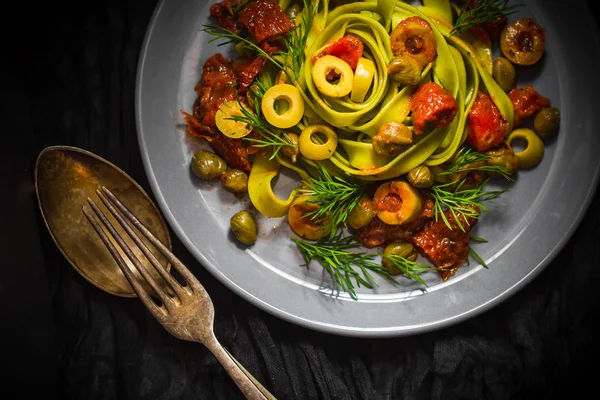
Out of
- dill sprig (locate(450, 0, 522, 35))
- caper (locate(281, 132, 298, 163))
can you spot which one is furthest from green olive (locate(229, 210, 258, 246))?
dill sprig (locate(450, 0, 522, 35))

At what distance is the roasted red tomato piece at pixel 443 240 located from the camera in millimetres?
3324

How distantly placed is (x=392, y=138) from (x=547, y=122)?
1.02 metres

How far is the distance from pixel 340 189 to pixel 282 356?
1207mm

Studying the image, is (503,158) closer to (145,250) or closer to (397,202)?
(397,202)

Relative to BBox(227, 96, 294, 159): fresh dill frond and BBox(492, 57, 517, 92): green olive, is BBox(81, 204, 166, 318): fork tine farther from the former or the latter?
BBox(492, 57, 517, 92): green olive

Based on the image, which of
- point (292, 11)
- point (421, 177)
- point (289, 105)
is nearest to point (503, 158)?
point (421, 177)

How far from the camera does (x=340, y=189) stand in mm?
3215

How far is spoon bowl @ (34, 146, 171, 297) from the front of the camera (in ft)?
11.0

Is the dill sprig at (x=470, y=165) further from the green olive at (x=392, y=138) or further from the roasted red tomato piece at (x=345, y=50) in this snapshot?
the roasted red tomato piece at (x=345, y=50)

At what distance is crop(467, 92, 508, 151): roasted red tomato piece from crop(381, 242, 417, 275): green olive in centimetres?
74

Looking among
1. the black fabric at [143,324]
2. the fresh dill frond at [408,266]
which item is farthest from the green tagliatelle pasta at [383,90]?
the black fabric at [143,324]

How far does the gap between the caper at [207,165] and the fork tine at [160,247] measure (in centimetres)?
47

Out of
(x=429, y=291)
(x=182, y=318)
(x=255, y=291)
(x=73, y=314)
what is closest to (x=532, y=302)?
(x=429, y=291)

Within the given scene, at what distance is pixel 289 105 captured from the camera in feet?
10.6
